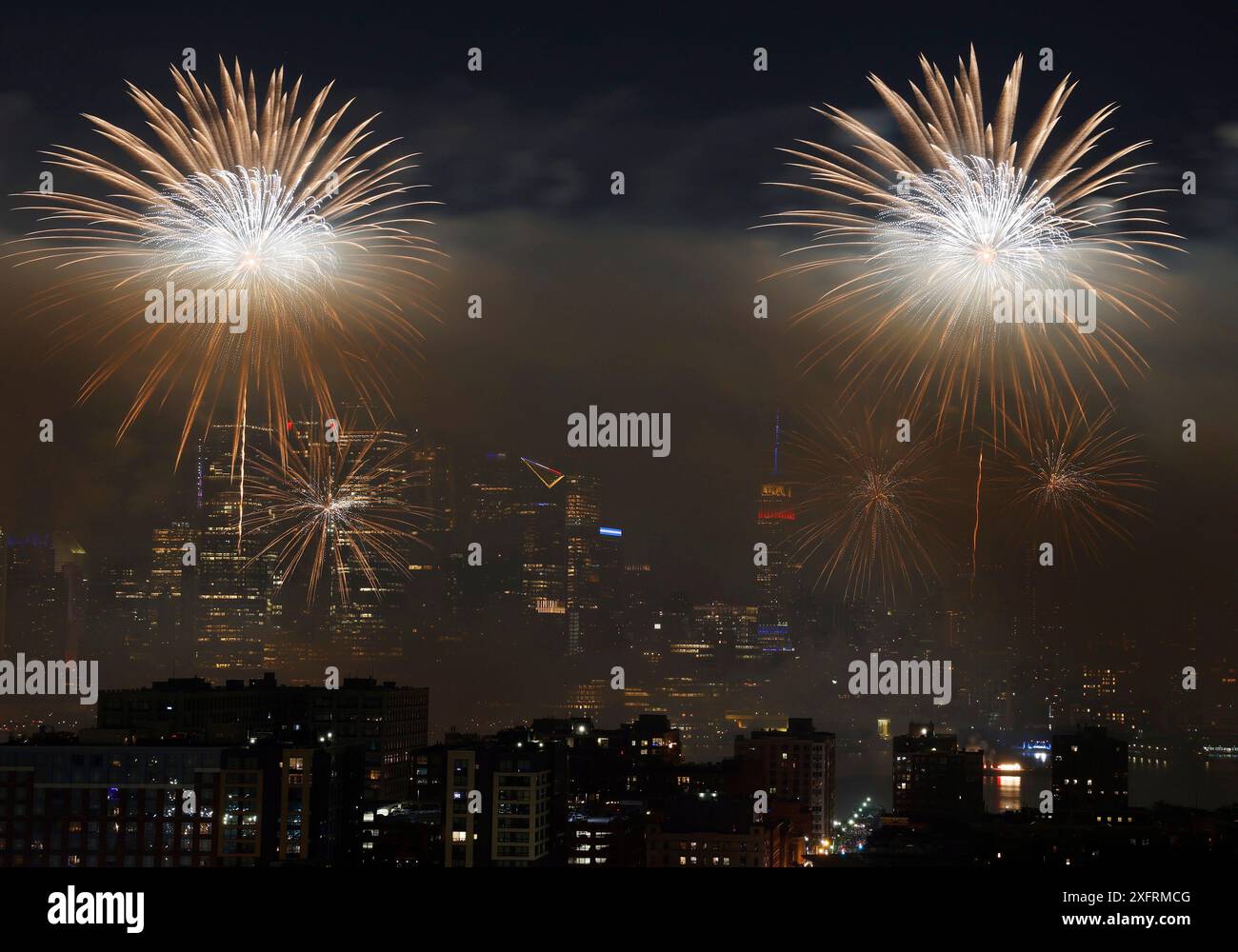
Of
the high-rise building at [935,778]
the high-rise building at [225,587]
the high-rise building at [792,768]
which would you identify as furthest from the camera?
the high-rise building at [225,587]

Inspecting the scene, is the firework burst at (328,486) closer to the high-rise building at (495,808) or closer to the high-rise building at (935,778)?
the high-rise building at (495,808)

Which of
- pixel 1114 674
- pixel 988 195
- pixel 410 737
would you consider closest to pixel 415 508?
pixel 410 737

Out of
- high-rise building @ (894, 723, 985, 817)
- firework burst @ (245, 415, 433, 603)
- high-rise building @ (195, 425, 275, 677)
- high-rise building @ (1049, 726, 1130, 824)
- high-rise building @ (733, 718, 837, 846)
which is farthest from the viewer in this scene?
high-rise building @ (195, 425, 275, 677)

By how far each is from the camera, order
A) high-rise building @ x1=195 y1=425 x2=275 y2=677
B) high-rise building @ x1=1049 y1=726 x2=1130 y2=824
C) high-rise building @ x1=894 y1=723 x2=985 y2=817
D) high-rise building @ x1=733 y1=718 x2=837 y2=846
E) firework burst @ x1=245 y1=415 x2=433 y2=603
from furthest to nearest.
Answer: high-rise building @ x1=195 y1=425 x2=275 y2=677 → high-rise building @ x1=894 y1=723 x2=985 y2=817 → high-rise building @ x1=733 y1=718 x2=837 y2=846 → high-rise building @ x1=1049 y1=726 x2=1130 y2=824 → firework burst @ x1=245 y1=415 x2=433 y2=603

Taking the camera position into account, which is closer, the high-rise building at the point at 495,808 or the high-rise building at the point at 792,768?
the high-rise building at the point at 495,808

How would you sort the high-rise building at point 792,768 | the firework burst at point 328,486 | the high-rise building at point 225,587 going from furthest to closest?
1. the high-rise building at point 225,587
2. the high-rise building at point 792,768
3. the firework burst at point 328,486

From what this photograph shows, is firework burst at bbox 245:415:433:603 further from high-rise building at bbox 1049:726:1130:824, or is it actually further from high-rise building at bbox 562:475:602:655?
high-rise building at bbox 1049:726:1130:824

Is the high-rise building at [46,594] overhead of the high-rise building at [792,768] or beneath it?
overhead

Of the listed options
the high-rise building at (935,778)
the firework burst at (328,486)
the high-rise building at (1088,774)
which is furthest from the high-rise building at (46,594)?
the high-rise building at (1088,774)

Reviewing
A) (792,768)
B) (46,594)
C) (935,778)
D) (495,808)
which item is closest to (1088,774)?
(935,778)

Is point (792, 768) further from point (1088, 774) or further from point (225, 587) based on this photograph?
point (225, 587)

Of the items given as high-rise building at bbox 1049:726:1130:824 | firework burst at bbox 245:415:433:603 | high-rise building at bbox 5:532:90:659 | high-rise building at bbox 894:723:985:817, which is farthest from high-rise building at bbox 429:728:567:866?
high-rise building at bbox 5:532:90:659

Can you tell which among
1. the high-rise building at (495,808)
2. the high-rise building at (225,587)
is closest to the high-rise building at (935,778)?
the high-rise building at (495,808)
